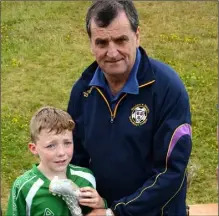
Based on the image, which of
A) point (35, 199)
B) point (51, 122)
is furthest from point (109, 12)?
point (35, 199)

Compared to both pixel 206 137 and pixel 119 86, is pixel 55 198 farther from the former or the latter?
pixel 206 137

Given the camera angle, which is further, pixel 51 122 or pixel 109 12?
pixel 51 122

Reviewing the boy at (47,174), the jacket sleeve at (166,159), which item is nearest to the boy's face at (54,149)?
the boy at (47,174)

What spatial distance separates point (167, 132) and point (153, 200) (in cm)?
43

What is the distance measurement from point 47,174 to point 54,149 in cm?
18

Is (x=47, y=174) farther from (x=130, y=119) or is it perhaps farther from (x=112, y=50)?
(x=112, y=50)

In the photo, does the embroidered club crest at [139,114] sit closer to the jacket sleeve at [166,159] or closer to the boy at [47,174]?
the jacket sleeve at [166,159]

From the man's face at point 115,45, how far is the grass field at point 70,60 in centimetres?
377

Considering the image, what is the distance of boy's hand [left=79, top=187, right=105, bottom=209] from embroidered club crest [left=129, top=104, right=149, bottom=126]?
490mm

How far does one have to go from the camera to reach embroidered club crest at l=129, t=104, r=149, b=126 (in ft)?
9.85

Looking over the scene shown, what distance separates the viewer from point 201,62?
10.4 metres

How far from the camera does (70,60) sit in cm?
1055

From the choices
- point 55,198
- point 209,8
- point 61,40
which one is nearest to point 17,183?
point 55,198

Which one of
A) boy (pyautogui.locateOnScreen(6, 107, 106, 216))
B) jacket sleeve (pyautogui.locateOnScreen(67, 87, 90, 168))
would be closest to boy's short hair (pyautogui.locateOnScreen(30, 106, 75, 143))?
boy (pyautogui.locateOnScreen(6, 107, 106, 216))
